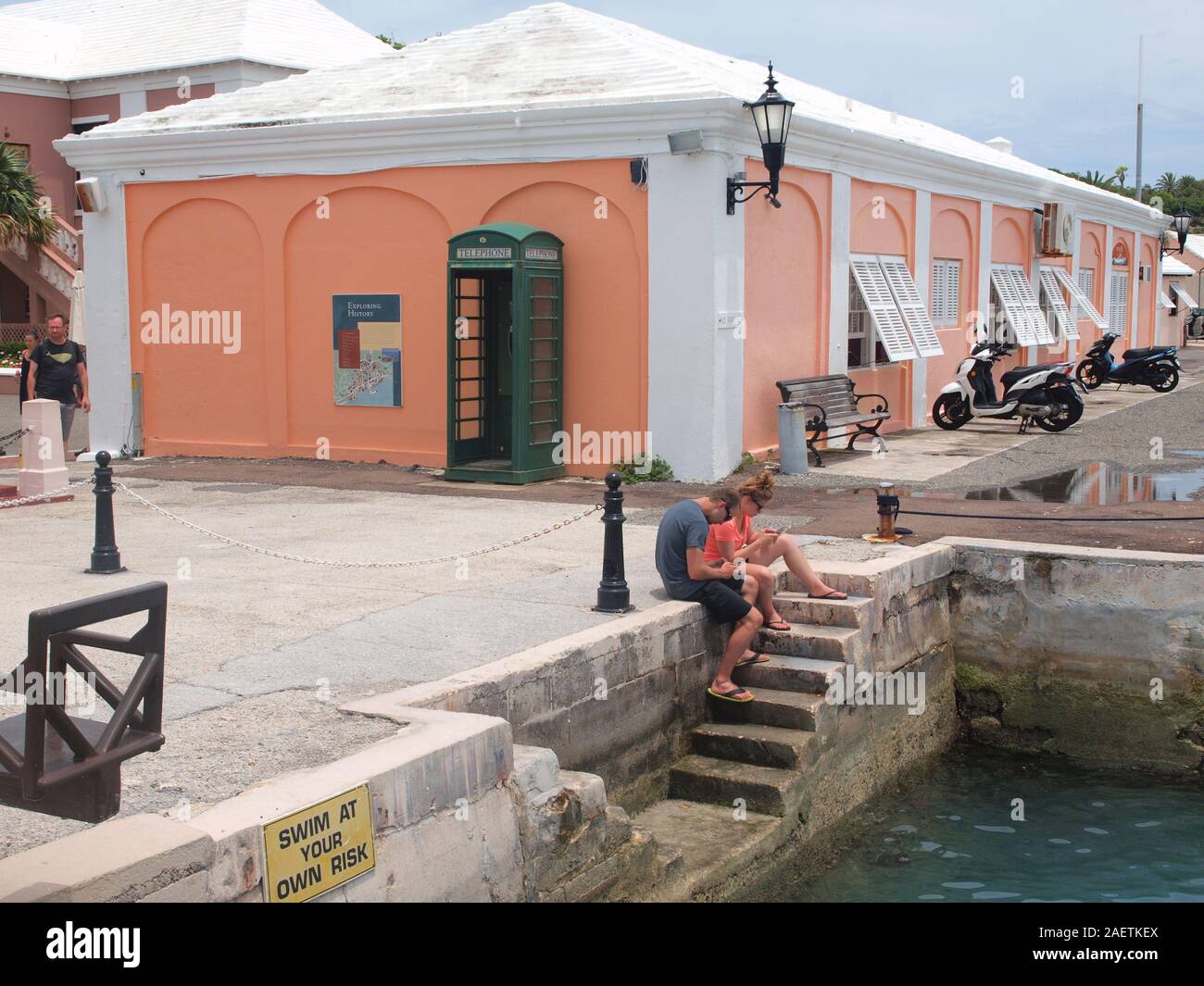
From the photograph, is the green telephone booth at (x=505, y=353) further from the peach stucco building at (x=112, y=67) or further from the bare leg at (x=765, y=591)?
the peach stucco building at (x=112, y=67)

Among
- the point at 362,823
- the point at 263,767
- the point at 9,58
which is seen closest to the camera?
the point at 362,823

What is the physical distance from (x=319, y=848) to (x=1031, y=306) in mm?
21111

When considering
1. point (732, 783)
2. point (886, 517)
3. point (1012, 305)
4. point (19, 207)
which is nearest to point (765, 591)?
point (732, 783)

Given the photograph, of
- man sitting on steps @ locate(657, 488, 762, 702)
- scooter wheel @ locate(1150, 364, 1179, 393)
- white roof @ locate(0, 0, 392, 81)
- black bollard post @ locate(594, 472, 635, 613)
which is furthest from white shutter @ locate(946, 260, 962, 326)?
white roof @ locate(0, 0, 392, 81)

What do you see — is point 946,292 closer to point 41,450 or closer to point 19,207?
point 41,450

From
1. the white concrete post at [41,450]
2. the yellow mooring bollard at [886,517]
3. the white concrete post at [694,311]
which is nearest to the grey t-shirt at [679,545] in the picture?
the yellow mooring bollard at [886,517]

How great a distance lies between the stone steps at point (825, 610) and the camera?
29.1ft

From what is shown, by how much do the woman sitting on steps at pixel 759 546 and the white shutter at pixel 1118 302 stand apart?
944 inches

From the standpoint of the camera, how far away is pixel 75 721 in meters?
3.89
